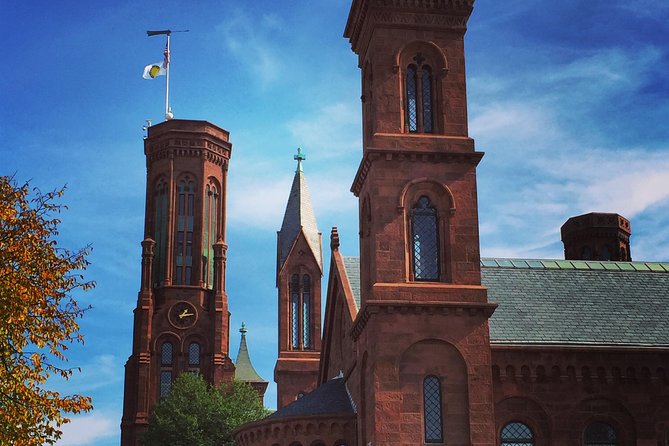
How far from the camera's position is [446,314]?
36156 mm

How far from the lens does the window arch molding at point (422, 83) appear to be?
38.8m

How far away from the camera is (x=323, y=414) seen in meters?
39.9

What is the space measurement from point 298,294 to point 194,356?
2416 cm

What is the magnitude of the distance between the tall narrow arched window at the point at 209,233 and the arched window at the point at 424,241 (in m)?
54.5

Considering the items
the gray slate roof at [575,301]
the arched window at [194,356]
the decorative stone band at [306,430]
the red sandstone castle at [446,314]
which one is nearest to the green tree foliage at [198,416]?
the red sandstone castle at [446,314]

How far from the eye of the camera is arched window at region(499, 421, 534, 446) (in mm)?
36938

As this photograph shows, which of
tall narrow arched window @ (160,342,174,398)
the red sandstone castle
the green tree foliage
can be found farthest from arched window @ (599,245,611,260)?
tall narrow arched window @ (160,342,174,398)

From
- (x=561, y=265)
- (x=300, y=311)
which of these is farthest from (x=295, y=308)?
(x=561, y=265)

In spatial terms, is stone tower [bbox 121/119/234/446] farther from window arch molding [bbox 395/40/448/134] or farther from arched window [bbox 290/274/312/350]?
window arch molding [bbox 395/40/448/134]

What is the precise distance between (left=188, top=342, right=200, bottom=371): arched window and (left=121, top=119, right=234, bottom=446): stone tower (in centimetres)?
8

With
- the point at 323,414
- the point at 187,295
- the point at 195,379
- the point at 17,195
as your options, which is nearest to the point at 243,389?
the point at 195,379

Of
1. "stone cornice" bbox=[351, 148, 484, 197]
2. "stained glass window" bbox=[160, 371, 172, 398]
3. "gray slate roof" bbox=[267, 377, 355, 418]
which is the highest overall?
"stone cornice" bbox=[351, 148, 484, 197]

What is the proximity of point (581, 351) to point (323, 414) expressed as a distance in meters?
9.60

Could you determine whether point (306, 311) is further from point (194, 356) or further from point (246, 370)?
point (246, 370)
